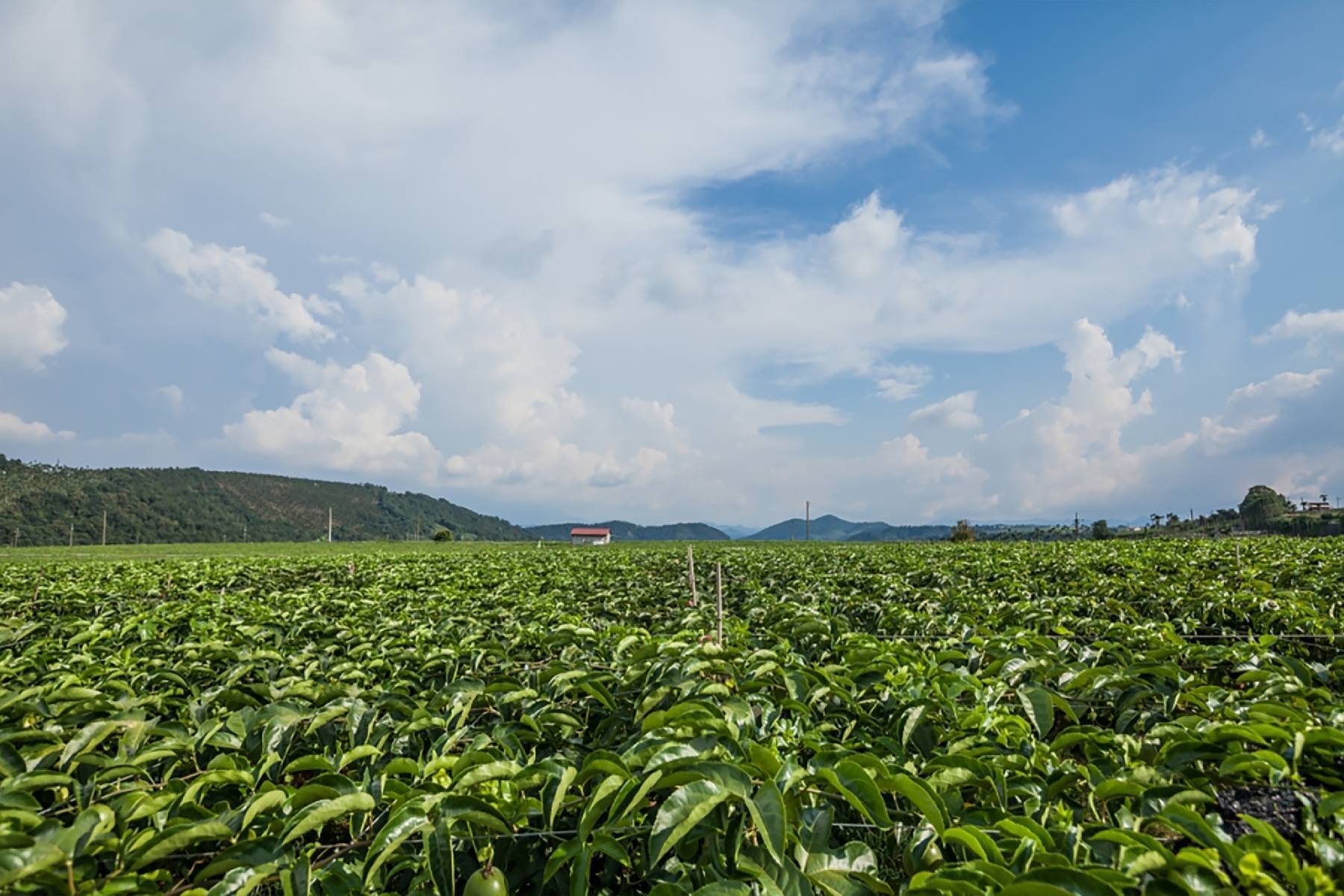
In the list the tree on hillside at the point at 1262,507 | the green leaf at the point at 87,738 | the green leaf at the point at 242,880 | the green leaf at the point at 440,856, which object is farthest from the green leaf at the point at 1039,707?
the tree on hillside at the point at 1262,507

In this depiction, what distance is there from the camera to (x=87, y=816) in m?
1.57

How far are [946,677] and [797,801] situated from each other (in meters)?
1.07

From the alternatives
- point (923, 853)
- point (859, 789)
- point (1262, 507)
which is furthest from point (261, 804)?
point (1262, 507)

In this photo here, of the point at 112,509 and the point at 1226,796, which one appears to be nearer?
the point at 1226,796

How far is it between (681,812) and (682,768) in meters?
0.13

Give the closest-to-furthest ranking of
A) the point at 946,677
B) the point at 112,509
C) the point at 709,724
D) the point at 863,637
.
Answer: the point at 709,724 → the point at 946,677 → the point at 863,637 → the point at 112,509

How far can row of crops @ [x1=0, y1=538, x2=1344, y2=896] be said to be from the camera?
1442 millimetres

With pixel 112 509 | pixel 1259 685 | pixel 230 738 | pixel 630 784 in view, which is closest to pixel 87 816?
pixel 230 738

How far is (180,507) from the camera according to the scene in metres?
102

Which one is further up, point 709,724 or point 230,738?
point 709,724

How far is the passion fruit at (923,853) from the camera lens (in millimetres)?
1511

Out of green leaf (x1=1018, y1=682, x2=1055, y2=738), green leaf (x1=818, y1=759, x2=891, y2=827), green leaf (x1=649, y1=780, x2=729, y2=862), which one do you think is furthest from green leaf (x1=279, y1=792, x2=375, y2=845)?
green leaf (x1=1018, y1=682, x2=1055, y2=738)

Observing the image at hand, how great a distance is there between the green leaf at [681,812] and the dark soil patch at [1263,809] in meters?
1.28

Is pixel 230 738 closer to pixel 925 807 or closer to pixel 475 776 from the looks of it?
pixel 475 776
